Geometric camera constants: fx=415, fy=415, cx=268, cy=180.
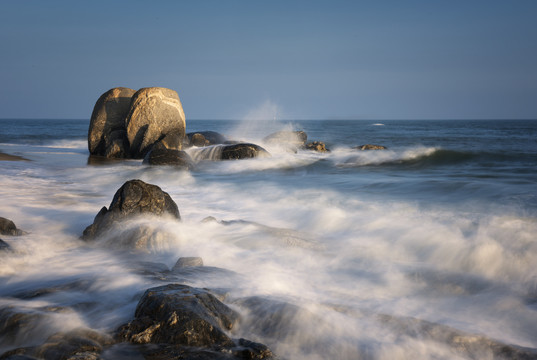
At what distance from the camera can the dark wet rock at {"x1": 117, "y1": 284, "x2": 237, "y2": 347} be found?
2.65 meters

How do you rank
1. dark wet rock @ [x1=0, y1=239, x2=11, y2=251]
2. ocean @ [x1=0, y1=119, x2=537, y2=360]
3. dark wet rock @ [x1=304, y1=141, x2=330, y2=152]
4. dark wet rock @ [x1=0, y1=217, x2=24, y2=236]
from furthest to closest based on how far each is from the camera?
dark wet rock @ [x1=304, y1=141, x2=330, y2=152] < dark wet rock @ [x1=0, y1=217, x2=24, y2=236] < dark wet rock @ [x1=0, y1=239, x2=11, y2=251] < ocean @ [x1=0, y1=119, x2=537, y2=360]

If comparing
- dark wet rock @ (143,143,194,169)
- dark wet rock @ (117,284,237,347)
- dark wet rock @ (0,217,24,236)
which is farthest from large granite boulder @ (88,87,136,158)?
dark wet rock @ (117,284,237,347)

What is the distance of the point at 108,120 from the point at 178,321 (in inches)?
585

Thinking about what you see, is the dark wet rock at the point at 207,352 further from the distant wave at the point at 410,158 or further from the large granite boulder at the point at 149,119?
the large granite boulder at the point at 149,119

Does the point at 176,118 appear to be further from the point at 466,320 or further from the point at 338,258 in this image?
the point at 466,320

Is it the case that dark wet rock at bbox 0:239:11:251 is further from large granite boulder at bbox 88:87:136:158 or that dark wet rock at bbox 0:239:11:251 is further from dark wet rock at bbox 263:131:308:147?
dark wet rock at bbox 263:131:308:147

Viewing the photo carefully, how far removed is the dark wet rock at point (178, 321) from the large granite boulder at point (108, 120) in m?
13.8

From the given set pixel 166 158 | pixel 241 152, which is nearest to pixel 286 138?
pixel 241 152

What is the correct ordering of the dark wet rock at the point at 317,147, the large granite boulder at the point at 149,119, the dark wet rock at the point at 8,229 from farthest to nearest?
the dark wet rock at the point at 317,147 → the large granite boulder at the point at 149,119 → the dark wet rock at the point at 8,229

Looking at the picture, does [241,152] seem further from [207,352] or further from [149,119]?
[207,352]

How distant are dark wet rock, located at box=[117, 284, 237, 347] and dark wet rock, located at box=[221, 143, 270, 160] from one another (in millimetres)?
12016

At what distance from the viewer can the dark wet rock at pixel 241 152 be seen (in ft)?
49.0

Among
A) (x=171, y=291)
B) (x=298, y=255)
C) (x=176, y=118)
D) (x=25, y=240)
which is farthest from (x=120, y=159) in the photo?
(x=171, y=291)

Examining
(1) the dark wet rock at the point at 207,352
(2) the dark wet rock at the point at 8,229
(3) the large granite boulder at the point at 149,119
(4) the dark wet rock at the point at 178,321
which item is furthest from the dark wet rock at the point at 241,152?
(1) the dark wet rock at the point at 207,352
